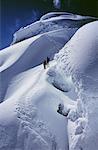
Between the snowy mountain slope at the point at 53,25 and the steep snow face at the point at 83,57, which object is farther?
the snowy mountain slope at the point at 53,25

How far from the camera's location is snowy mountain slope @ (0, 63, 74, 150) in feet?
3.99

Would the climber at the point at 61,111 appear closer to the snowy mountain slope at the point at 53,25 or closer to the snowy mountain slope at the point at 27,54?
the snowy mountain slope at the point at 27,54

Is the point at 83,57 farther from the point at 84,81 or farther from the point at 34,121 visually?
the point at 34,121

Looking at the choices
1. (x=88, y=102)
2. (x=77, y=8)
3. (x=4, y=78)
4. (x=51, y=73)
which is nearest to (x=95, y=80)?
(x=88, y=102)

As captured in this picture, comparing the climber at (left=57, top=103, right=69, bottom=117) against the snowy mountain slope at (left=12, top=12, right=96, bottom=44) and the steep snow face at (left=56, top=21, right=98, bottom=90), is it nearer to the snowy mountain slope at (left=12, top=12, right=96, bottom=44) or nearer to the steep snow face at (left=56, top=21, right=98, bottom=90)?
the steep snow face at (left=56, top=21, right=98, bottom=90)

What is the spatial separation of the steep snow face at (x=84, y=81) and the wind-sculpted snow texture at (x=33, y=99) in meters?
0.01

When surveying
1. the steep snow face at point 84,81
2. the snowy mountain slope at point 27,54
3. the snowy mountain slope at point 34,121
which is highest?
the steep snow face at point 84,81

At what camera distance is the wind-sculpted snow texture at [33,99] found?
122 cm

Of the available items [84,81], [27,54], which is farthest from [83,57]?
[27,54]

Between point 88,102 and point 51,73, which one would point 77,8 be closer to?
point 51,73

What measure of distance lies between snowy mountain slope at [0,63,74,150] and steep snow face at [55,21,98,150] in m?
0.06

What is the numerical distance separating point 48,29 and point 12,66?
49 centimetres

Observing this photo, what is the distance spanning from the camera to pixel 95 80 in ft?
4.00

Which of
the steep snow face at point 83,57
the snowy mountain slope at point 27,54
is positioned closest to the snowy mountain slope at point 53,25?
the snowy mountain slope at point 27,54
